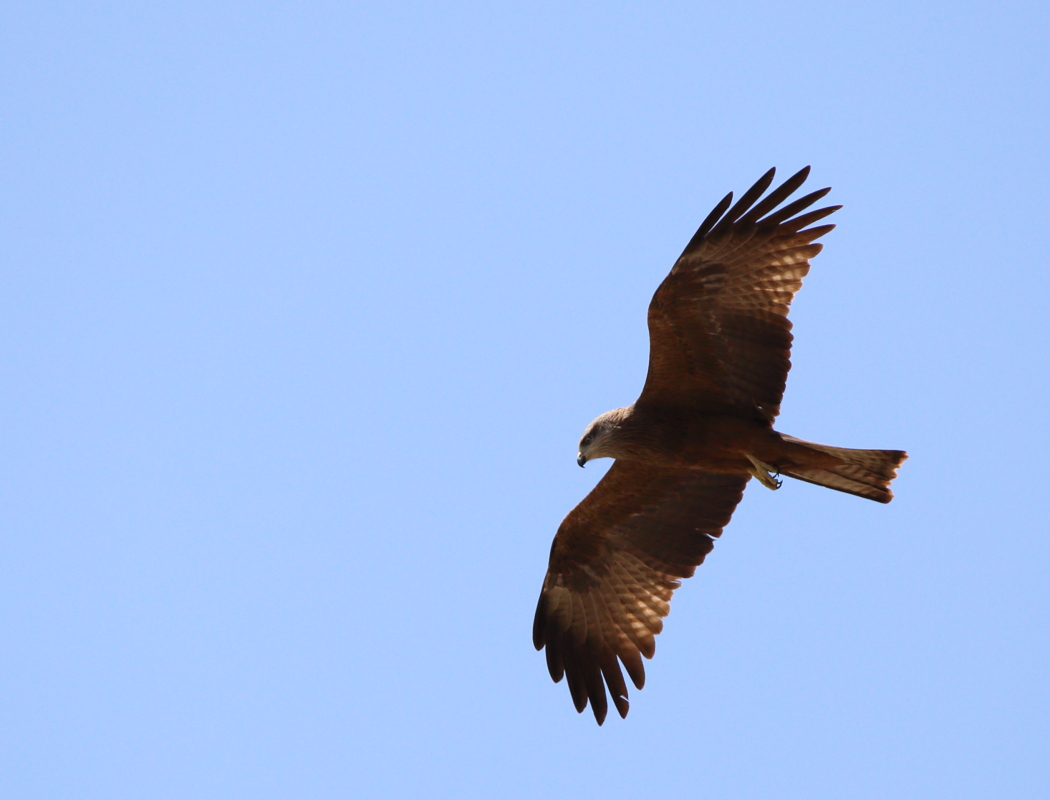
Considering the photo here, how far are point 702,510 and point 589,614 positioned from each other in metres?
1.46

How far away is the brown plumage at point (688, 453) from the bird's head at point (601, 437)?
0.04 ft

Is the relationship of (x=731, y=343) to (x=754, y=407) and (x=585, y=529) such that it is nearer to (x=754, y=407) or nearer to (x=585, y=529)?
(x=754, y=407)

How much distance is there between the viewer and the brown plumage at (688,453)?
8.33 meters

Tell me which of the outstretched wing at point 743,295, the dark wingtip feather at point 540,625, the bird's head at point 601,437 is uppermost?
the outstretched wing at point 743,295

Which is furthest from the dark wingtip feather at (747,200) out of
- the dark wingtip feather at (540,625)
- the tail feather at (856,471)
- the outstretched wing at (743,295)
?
the dark wingtip feather at (540,625)

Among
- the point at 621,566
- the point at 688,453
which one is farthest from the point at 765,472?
the point at 621,566

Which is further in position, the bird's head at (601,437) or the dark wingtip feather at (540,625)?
the dark wingtip feather at (540,625)

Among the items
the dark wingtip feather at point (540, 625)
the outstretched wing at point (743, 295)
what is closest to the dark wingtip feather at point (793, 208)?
the outstretched wing at point (743, 295)

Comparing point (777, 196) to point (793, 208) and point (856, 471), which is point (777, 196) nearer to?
point (793, 208)

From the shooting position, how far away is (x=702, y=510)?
9.66m

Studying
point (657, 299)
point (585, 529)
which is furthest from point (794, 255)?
point (585, 529)

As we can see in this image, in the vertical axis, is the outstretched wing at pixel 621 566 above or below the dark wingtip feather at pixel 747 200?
below

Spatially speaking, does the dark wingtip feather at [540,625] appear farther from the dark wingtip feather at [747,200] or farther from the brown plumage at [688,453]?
the dark wingtip feather at [747,200]

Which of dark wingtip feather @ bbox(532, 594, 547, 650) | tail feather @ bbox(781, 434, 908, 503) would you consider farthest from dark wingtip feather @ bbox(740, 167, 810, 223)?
dark wingtip feather @ bbox(532, 594, 547, 650)
